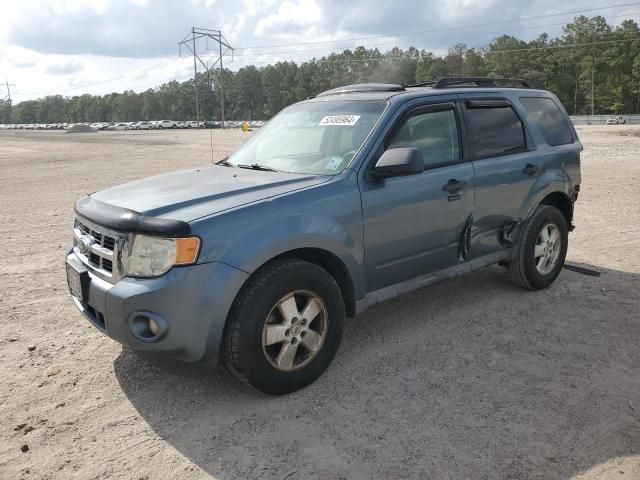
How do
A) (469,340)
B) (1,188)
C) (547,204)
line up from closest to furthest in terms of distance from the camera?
(469,340), (547,204), (1,188)

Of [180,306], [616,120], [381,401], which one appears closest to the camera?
[180,306]

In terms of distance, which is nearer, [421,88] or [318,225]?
[318,225]

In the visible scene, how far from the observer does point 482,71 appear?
94.0 metres

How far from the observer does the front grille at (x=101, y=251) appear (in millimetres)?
3254

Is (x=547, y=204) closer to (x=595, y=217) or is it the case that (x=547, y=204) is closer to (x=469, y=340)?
(x=469, y=340)

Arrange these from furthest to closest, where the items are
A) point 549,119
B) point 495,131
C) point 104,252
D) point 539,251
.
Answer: point 549,119 → point 539,251 → point 495,131 → point 104,252

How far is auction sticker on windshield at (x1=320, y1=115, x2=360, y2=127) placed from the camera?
4201mm

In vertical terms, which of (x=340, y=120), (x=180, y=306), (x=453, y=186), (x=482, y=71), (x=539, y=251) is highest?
(x=482, y=71)

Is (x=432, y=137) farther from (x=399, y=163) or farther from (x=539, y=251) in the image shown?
(x=539, y=251)

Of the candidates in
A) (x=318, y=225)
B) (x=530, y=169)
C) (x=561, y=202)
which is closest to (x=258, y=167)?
(x=318, y=225)

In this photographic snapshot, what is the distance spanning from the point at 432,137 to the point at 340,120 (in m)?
0.74

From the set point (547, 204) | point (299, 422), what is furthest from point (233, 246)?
point (547, 204)

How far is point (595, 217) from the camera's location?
8805mm

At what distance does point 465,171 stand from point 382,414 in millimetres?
2127
